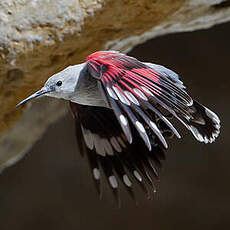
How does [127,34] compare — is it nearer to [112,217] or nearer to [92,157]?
[92,157]

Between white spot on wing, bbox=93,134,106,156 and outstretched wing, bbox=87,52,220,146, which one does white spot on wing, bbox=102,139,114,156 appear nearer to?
white spot on wing, bbox=93,134,106,156

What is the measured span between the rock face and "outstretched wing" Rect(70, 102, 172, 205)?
0.20 metres

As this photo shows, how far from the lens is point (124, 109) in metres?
1.11

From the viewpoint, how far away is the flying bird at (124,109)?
1.13 meters

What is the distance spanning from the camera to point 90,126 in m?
1.47

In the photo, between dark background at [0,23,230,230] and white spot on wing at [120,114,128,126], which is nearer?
white spot on wing at [120,114,128,126]

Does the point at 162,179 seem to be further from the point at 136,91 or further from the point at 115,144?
the point at 136,91

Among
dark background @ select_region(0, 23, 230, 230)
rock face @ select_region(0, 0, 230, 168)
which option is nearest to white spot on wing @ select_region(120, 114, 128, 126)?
rock face @ select_region(0, 0, 230, 168)

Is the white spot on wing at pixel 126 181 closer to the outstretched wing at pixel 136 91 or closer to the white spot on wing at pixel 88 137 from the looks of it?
the white spot on wing at pixel 88 137

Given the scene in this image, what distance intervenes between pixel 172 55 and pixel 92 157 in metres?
1.36

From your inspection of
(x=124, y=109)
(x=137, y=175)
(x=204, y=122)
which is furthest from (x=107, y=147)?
(x=124, y=109)

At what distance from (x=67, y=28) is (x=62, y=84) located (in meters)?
0.31

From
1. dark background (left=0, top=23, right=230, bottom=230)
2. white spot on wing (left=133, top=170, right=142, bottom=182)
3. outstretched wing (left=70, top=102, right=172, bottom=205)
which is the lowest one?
dark background (left=0, top=23, right=230, bottom=230)

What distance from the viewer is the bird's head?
48.6 inches
